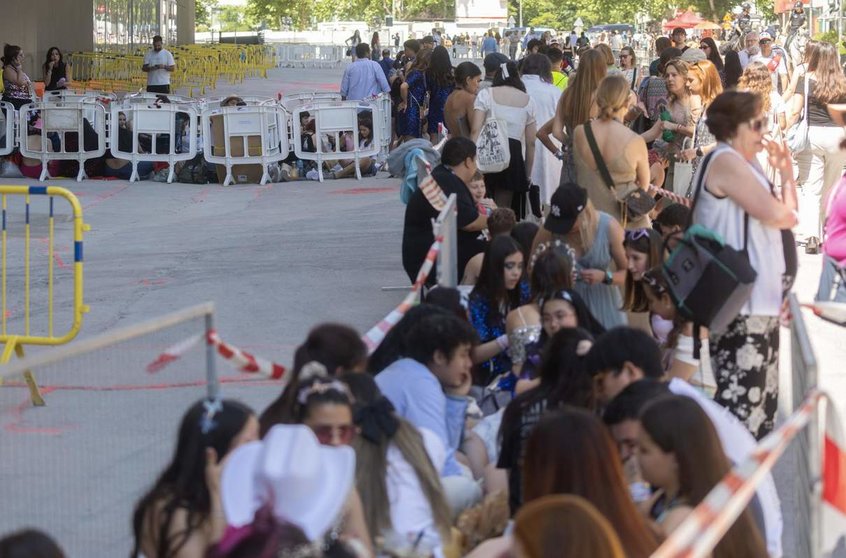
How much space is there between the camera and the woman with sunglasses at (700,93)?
11.3 m

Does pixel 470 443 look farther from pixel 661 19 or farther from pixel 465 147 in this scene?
pixel 661 19

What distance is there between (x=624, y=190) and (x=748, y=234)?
2784 mm

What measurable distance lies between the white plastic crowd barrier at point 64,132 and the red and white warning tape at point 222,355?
13.1 meters

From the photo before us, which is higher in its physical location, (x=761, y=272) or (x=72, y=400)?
(x=761, y=272)

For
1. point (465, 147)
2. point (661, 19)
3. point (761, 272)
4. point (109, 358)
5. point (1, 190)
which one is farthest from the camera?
point (661, 19)

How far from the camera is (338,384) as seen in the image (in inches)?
173

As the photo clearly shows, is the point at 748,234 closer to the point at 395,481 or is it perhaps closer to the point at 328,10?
the point at 395,481

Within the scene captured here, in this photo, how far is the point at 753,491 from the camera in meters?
3.85

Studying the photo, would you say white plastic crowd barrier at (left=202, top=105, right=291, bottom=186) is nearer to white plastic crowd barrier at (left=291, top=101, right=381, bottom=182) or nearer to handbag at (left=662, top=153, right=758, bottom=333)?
white plastic crowd barrier at (left=291, top=101, right=381, bottom=182)

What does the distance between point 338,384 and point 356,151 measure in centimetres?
1455

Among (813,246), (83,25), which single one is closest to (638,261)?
(813,246)

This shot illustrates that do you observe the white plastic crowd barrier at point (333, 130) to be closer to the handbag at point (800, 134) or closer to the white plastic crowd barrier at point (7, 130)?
the white plastic crowd barrier at point (7, 130)

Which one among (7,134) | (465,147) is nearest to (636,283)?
(465,147)

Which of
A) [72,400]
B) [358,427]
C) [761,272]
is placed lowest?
[72,400]
